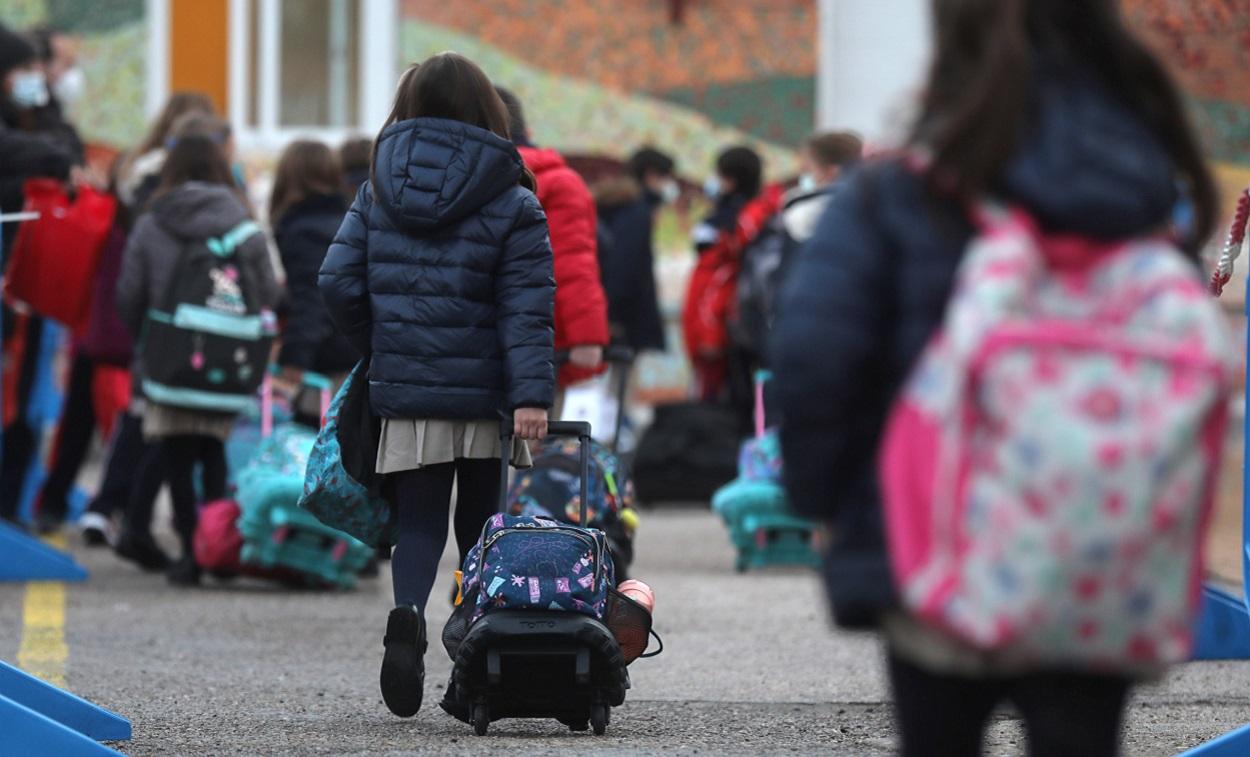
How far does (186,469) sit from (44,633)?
1.54m

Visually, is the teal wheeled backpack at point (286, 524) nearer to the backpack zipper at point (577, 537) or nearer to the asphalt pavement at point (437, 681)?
the asphalt pavement at point (437, 681)

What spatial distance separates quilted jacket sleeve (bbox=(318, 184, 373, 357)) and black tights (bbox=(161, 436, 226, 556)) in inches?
133

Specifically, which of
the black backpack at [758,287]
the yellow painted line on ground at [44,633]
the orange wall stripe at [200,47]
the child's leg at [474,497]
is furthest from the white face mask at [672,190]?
the child's leg at [474,497]

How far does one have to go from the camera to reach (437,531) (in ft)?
19.8

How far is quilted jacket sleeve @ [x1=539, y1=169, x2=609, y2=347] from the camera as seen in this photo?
6945 millimetres

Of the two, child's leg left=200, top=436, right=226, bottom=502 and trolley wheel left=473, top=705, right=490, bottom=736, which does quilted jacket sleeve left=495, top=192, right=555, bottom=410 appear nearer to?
trolley wheel left=473, top=705, right=490, bottom=736

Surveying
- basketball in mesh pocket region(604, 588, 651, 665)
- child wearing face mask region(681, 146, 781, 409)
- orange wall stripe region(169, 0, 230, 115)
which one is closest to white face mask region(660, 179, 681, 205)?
child wearing face mask region(681, 146, 781, 409)

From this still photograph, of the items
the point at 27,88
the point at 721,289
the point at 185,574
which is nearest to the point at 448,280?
the point at 185,574

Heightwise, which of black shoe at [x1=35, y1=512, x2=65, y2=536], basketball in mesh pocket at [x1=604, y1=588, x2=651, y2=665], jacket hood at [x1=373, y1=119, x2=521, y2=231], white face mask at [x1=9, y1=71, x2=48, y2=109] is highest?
white face mask at [x1=9, y1=71, x2=48, y2=109]

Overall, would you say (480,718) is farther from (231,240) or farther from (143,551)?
(143,551)

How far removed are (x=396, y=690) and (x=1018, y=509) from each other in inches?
121

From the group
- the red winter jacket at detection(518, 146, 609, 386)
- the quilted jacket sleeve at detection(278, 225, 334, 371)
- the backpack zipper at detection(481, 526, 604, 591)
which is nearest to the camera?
the backpack zipper at detection(481, 526, 604, 591)

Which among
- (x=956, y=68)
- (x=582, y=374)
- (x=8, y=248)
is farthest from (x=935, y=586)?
(x=8, y=248)

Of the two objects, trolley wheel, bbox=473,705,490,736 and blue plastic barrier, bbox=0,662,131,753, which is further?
trolley wheel, bbox=473,705,490,736
